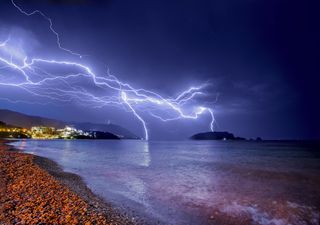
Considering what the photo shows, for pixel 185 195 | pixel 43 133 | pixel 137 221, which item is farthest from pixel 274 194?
pixel 43 133

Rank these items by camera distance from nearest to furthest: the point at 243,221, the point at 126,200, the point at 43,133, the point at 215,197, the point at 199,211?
the point at 243,221
the point at 199,211
the point at 126,200
the point at 215,197
the point at 43,133

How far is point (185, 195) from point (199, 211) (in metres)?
2.62

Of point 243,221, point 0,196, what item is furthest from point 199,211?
point 0,196

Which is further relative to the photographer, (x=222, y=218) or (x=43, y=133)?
(x=43, y=133)

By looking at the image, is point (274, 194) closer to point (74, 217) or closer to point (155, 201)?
point (155, 201)

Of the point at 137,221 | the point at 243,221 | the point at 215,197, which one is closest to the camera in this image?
the point at 137,221

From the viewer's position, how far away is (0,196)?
7457 millimetres

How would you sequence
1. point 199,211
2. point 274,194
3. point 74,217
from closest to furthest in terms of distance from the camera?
point 74,217 < point 199,211 < point 274,194

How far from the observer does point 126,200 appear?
984 cm

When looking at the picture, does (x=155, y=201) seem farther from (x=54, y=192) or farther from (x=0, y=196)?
(x=0, y=196)

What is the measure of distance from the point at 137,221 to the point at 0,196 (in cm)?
403

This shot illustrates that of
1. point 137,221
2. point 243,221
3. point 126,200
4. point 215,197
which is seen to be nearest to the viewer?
point 137,221

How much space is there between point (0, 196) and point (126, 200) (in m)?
4.19

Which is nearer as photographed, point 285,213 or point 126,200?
point 285,213
